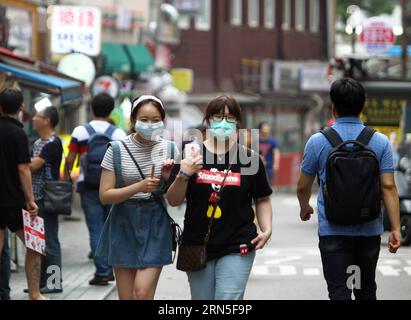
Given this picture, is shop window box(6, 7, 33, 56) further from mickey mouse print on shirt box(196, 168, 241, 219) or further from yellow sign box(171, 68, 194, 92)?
yellow sign box(171, 68, 194, 92)

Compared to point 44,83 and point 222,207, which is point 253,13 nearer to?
point 44,83

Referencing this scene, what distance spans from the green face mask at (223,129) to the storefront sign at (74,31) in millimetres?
15286

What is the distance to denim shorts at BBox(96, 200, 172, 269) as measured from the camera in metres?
7.62

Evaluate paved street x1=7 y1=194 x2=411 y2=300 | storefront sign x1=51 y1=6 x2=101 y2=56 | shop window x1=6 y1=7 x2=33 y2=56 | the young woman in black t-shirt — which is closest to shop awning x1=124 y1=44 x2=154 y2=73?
shop window x1=6 y1=7 x2=33 y2=56

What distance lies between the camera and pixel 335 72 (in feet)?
77.2

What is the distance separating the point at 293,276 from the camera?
13430 millimetres

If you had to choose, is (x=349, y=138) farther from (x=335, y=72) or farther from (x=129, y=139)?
(x=335, y=72)

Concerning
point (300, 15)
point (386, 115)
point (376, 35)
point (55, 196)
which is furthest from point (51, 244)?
point (300, 15)

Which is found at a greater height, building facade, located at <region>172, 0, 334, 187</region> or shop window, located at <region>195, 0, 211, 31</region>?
shop window, located at <region>195, 0, 211, 31</region>

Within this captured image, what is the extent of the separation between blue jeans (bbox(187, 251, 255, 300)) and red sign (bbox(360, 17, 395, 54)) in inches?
1301

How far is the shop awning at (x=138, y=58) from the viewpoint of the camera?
3337 centimetres

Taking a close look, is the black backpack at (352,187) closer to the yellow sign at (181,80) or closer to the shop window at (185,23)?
the yellow sign at (181,80)

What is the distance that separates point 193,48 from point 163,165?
41.1 metres

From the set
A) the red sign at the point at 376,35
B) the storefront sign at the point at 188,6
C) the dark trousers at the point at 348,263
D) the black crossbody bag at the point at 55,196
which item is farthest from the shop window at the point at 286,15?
the dark trousers at the point at 348,263
